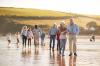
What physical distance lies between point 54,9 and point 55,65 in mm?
17516

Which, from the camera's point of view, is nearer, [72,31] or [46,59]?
[46,59]

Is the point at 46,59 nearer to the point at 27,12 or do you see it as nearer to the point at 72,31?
the point at 72,31

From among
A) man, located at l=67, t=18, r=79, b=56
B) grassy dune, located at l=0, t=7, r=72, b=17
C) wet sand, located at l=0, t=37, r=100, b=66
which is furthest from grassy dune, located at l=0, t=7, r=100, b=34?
man, located at l=67, t=18, r=79, b=56

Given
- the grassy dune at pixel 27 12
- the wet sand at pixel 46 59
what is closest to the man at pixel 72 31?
the wet sand at pixel 46 59

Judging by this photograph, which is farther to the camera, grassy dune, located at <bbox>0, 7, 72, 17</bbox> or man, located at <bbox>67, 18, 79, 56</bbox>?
grassy dune, located at <bbox>0, 7, 72, 17</bbox>

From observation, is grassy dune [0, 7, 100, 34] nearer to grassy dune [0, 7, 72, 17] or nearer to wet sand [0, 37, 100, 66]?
grassy dune [0, 7, 72, 17]

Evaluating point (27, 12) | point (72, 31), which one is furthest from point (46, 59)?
point (27, 12)

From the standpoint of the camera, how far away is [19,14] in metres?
29.9

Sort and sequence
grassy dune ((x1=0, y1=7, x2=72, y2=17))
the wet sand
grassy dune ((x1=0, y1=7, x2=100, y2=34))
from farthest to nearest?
grassy dune ((x1=0, y1=7, x2=72, y2=17)) < grassy dune ((x1=0, y1=7, x2=100, y2=34)) < the wet sand

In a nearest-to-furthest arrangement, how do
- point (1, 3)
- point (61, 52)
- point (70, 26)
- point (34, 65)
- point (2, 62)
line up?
point (34, 65) → point (2, 62) → point (70, 26) → point (61, 52) → point (1, 3)

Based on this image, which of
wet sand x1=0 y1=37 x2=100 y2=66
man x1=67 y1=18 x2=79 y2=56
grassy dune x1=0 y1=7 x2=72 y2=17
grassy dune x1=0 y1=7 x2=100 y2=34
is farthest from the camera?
grassy dune x1=0 y1=7 x2=72 y2=17

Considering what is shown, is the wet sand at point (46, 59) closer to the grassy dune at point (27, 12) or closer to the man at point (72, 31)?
the man at point (72, 31)

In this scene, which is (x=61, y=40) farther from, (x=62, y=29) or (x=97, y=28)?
(x=97, y=28)

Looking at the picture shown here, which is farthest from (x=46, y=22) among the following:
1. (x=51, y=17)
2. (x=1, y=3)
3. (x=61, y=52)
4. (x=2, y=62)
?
(x=2, y=62)
